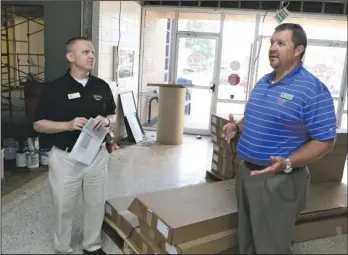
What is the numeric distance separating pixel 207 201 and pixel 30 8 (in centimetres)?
348

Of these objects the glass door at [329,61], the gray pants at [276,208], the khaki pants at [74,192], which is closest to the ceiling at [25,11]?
the khaki pants at [74,192]

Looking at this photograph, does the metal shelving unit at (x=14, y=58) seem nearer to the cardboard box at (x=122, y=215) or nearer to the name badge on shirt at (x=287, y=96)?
the cardboard box at (x=122, y=215)

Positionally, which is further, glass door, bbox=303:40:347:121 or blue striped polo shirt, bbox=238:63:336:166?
glass door, bbox=303:40:347:121

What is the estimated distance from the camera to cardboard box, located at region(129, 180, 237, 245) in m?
1.31

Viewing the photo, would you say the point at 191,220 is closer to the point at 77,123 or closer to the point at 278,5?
the point at 77,123

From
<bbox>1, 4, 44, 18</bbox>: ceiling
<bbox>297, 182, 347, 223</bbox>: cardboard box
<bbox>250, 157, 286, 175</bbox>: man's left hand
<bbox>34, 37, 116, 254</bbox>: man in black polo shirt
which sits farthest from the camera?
<bbox>1, 4, 44, 18</bbox>: ceiling

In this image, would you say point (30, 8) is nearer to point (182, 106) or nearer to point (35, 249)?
point (182, 106)

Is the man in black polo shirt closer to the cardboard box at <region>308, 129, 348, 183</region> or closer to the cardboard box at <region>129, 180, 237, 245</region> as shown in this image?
the cardboard box at <region>129, 180, 237, 245</region>

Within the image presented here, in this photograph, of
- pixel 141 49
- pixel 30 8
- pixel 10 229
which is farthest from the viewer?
pixel 141 49

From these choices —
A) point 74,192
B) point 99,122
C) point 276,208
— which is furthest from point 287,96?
point 74,192

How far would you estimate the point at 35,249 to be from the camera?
1.76m

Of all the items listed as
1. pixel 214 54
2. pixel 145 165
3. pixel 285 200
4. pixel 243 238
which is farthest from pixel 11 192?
pixel 214 54

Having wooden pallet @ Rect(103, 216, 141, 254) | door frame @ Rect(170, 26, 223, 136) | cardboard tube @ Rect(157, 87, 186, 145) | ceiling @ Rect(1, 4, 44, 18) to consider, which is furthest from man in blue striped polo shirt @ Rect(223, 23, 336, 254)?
door frame @ Rect(170, 26, 223, 136)

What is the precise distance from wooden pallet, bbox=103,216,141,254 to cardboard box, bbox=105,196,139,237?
0.07ft
